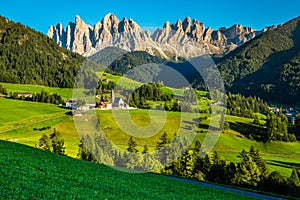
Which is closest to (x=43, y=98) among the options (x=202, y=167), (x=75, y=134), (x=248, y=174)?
(x=75, y=134)

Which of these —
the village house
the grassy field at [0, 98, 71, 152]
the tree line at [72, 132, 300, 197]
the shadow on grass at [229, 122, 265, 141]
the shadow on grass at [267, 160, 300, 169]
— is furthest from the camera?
the shadow on grass at [229, 122, 265, 141]

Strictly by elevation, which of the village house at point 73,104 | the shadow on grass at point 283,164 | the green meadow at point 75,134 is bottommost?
the shadow on grass at point 283,164

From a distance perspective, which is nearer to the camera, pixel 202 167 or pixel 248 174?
pixel 248 174

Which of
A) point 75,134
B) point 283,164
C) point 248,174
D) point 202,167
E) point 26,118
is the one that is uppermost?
point 26,118

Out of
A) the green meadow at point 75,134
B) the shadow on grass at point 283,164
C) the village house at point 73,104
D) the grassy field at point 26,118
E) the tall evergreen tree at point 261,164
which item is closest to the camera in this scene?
the tall evergreen tree at point 261,164

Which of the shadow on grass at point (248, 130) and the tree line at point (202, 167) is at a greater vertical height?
the shadow on grass at point (248, 130)

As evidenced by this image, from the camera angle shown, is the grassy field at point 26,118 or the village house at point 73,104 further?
the village house at point 73,104

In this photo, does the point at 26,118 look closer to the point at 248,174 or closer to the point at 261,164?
the point at 261,164

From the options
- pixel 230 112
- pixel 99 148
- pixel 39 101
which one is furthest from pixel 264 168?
pixel 39 101

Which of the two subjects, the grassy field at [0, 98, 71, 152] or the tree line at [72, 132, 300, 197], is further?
the grassy field at [0, 98, 71, 152]

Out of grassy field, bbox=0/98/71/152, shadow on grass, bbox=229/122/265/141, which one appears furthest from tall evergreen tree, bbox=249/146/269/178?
shadow on grass, bbox=229/122/265/141

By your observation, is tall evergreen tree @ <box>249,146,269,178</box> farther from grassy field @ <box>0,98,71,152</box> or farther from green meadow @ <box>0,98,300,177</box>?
grassy field @ <box>0,98,71,152</box>

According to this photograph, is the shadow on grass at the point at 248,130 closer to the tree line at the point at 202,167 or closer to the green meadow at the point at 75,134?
the green meadow at the point at 75,134

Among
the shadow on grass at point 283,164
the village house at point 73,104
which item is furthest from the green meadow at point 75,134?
the village house at point 73,104
